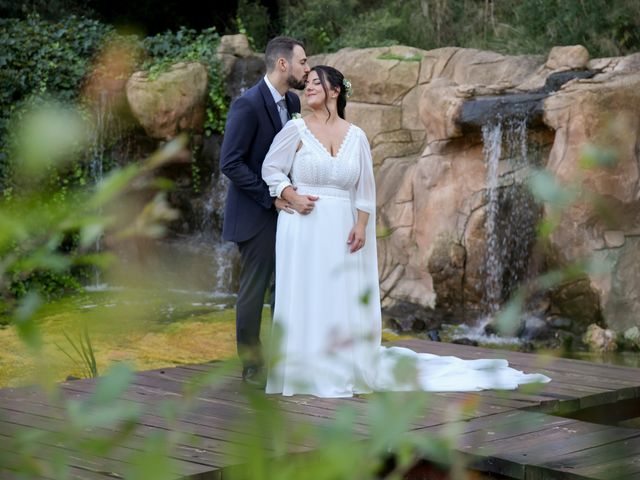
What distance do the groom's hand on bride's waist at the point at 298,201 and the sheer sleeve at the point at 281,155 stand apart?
0.14 ft

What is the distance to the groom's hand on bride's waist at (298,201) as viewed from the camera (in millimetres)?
5023

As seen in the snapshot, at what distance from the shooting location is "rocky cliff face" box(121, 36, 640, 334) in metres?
9.16

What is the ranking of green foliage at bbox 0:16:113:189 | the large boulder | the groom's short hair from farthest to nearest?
1. green foliage at bbox 0:16:113:189
2. the large boulder
3. the groom's short hair

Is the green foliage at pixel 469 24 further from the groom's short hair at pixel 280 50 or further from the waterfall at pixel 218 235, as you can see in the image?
the groom's short hair at pixel 280 50

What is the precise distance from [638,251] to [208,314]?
13.3ft

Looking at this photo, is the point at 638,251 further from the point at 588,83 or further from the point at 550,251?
the point at 588,83

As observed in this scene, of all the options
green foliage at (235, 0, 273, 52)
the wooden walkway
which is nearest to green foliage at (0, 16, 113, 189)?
green foliage at (235, 0, 273, 52)

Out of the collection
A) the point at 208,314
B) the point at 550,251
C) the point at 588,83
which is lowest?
the point at 208,314

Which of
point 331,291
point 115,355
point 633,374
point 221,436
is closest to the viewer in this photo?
point 221,436

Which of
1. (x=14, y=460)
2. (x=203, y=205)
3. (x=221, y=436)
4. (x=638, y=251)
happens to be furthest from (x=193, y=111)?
(x=14, y=460)

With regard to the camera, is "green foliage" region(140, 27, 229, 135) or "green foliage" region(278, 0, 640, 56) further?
"green foliage" region(140, 27, 229, 135)

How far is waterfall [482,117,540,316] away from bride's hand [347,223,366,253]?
507 centimetres

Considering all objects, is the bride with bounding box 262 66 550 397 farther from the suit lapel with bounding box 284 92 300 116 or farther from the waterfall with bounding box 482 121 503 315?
the waterfall with bounding box 482 121 503 315

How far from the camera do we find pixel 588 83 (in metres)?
9.14
